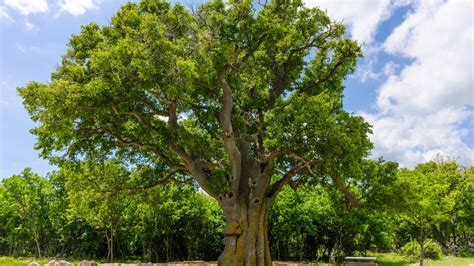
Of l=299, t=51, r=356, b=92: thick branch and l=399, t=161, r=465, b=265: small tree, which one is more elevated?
l=299, t=51, r=356, b=92: thick branch

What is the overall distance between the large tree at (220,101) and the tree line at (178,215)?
151cm

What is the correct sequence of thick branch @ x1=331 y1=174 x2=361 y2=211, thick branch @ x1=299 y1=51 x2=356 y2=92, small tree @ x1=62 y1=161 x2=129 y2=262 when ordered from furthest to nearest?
small tree @ x1=62 y1=161 x2=129 y2=262, thick branch @ x1=299 y1=51 x2=356 y2=92, thick branch @ x1=331 y1=174 x2=361 y2=211

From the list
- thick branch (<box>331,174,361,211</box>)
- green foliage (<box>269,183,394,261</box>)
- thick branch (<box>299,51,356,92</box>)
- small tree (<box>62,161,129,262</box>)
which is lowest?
green foliage (<box>269,183,394,261</box>)

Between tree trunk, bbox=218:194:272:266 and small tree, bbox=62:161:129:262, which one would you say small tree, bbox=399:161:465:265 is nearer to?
tree trunk, bbox=218:194:272:266

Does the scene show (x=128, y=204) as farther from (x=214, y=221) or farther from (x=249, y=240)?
(x=249, y=240)

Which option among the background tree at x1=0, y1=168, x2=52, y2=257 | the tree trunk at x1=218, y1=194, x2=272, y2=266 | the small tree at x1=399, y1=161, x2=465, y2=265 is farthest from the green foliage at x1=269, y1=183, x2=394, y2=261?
the background tree at x1=0, y1=168, x2=52, y2=257

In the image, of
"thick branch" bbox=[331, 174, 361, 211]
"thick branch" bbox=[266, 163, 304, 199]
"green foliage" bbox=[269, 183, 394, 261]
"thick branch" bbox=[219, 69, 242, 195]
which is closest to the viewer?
"thick branch" bbox=[331, 174, 361, 211]

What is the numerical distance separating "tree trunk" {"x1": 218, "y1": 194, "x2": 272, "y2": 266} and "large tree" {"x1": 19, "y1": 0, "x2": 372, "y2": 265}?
4 centimetres

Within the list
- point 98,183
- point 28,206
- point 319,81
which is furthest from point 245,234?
point 28,206

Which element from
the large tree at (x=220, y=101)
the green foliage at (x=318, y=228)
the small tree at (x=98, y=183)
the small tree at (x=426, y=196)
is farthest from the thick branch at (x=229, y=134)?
the green foliage at (x=318, y=228)

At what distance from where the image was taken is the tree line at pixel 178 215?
55.3 feet

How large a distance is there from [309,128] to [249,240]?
196 inches

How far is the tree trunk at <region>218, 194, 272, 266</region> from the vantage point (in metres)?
14.7

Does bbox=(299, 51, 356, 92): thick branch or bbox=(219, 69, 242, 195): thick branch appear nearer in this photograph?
bbox=(219, 69, 242, 195): thick branch
